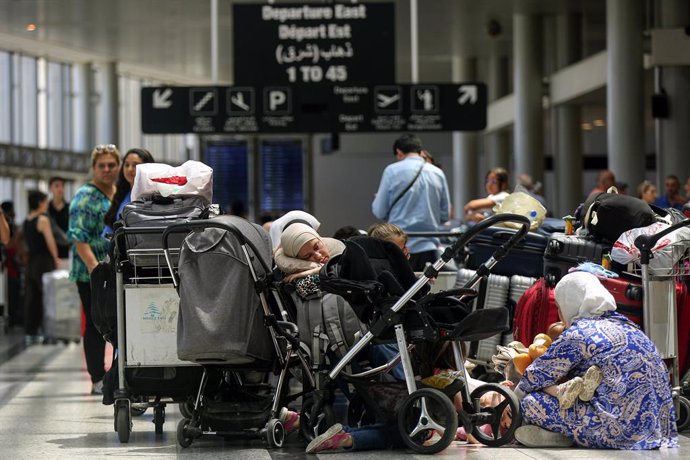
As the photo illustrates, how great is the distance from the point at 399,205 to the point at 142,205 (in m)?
3.54

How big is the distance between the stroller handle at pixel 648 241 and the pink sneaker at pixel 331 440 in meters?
1.64

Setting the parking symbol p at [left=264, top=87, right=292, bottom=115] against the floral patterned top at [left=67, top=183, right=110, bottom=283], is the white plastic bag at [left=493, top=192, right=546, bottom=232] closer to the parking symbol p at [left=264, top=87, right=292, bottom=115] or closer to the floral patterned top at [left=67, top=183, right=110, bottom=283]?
the floral patterned top at [left=67, top=183, right=110, bottom=283]

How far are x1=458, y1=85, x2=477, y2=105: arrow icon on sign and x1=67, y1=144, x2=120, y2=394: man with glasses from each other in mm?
8294

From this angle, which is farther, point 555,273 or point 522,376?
point 555,273

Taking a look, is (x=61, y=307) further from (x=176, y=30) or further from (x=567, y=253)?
(x=176, y=30)

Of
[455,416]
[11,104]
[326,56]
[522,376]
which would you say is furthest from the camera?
[11,104]

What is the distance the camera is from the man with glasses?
9.16m

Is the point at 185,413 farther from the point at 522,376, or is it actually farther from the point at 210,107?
the point at 210,107

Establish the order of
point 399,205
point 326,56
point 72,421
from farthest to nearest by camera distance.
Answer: point 326,56, point 399,205, point 72,421

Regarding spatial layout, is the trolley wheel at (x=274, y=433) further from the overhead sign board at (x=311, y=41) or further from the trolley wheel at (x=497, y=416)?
the overhead sign board at (x=311, y=41)

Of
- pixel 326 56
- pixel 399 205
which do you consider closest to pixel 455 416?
pixel 399 205

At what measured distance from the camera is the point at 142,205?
7.12 m

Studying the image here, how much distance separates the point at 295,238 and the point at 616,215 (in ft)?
5.38

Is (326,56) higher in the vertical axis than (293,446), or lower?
higher
